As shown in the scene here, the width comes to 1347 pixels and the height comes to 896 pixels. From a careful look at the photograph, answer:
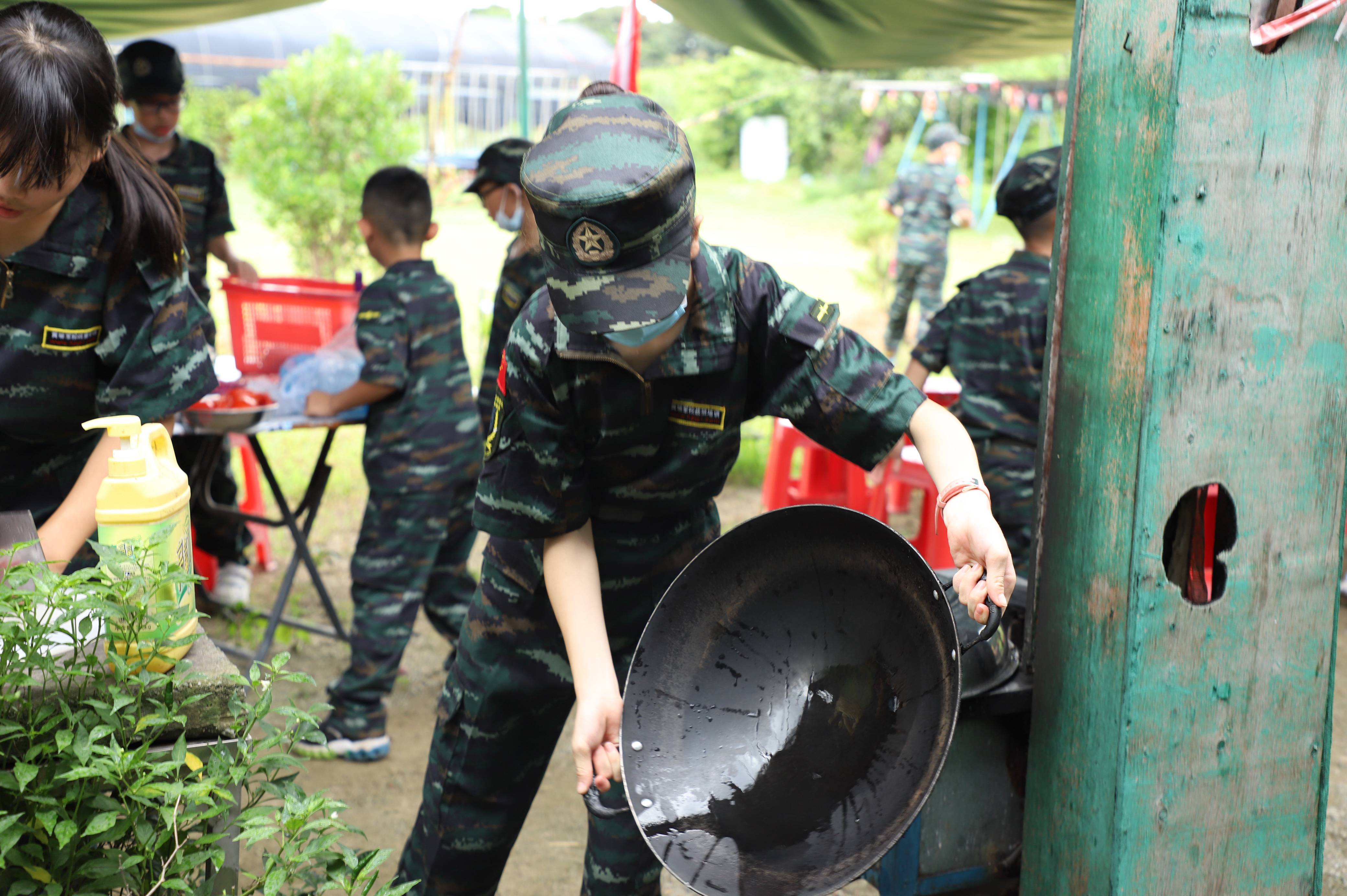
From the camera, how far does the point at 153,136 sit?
4391 millimetres

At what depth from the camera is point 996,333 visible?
132 inches

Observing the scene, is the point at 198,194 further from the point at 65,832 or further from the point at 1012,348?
the point at 65,832

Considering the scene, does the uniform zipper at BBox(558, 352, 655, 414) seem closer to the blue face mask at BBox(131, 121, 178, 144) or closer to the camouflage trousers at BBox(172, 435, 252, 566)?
the camouflage trousers at BBox(172, 435, 252, 566)

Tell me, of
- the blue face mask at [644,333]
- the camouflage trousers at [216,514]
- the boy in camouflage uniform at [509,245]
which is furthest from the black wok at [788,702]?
the camouflage trousers at [216,514]

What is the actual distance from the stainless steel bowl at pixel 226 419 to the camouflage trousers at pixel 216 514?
502 mm

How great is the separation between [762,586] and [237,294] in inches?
128

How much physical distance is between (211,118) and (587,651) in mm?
16239

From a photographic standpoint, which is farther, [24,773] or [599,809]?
[599,809]

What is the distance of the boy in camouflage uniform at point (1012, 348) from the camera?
10.7 ft

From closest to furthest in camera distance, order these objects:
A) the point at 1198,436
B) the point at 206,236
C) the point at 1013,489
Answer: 1. the point at 1198,436
2. the point at 1013,489
3. the point at 206,236

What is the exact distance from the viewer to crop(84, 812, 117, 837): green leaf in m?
1.13

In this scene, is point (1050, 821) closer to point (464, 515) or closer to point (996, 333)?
point (996, 333)

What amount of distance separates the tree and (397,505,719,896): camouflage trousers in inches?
326

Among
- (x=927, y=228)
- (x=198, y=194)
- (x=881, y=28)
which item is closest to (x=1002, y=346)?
(x=881, y=28)
